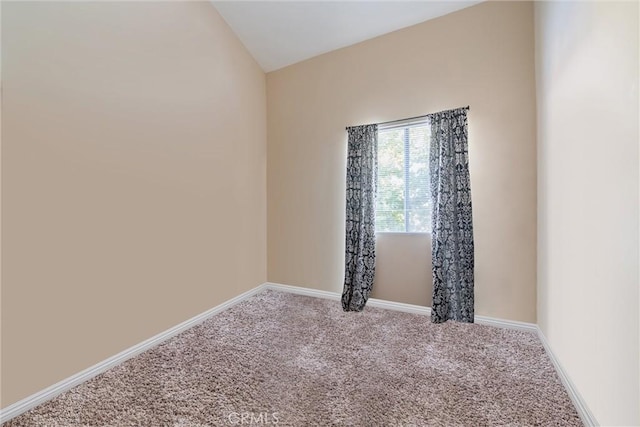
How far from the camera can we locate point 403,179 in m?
2.72

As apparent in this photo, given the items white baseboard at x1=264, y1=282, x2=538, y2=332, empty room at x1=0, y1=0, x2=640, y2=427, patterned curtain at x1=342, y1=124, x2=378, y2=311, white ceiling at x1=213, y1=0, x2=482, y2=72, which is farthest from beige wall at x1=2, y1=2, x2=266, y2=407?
patterned curtain at x1=342, y1=124, x2=378, y2=311

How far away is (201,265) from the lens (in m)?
2.52

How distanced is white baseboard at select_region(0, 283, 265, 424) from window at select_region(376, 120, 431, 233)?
211 cm

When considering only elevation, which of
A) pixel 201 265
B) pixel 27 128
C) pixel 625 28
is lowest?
pixel 201 265

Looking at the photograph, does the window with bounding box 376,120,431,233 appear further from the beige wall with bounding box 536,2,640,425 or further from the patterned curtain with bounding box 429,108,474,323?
the beige wall with bounding box 536,2,640,425

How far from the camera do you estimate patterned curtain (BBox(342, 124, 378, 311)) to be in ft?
9.06

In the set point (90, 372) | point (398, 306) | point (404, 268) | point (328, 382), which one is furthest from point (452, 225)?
point (90, 372)

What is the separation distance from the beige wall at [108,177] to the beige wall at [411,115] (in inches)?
29.5

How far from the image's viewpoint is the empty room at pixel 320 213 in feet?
4.34

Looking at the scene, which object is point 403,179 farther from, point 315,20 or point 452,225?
point 315,20

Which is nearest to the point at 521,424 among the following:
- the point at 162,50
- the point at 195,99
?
the point at 195,99

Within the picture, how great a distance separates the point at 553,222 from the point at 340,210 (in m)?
1.85

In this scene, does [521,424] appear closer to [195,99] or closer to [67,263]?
[67,263]

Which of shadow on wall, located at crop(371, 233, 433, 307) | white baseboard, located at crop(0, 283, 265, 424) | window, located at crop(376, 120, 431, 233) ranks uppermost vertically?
window, located at crop(376, 120, 431, 233)
